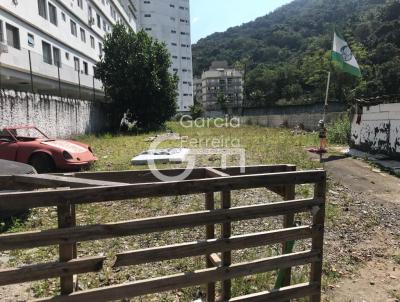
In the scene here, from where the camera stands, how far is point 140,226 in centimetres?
207

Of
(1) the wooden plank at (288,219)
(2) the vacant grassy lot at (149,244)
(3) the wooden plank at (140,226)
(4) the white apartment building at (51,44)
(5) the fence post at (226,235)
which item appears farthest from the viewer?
(4) the white apartment building at (51,44)

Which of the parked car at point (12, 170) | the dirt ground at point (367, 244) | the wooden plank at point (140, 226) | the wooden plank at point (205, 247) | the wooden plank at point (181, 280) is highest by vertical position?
the wooden plank at point (140, 226)

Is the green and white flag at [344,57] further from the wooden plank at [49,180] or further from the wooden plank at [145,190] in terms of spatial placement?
the wooden plank at [49,180]

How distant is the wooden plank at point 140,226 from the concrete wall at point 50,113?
38.0 ft

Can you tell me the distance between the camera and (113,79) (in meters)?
24.0

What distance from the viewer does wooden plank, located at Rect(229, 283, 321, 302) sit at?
2.49m

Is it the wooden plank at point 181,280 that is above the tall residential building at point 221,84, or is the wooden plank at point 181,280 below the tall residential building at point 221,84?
below

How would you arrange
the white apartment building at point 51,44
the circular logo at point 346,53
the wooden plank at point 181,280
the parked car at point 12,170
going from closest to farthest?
the wooden plank at point 181,280 → the parked car at point 12,170 → the circular logo at point 346,53 → the white apartment building at point 51,44

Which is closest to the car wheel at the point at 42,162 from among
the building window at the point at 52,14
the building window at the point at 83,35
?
the building window at the point at 52,14

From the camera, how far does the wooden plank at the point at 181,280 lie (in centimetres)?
203

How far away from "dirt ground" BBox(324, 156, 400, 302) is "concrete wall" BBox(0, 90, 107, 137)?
36.5 feet

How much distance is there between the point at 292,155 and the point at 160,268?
327 inches

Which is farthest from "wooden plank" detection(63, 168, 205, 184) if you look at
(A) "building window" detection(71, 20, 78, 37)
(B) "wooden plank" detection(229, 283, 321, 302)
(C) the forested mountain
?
(A) "building window" detection(71, 20, 78, 37)

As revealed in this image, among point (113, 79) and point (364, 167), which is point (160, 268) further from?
point (113, 79)
